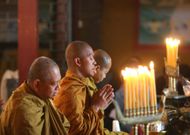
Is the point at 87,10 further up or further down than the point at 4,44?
further up

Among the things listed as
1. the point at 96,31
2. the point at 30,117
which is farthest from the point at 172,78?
the point at 96,31

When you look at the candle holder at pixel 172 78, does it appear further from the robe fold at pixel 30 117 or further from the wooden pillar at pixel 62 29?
the wooden pillar at pixel 62 29

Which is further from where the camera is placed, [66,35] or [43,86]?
[66,35]

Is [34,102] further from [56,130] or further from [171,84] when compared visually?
[171,84]

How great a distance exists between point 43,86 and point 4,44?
395 cm

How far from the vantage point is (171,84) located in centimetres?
282

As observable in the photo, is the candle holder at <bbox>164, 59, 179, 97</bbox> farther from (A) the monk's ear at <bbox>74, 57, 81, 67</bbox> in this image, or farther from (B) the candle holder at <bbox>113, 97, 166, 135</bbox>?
(A) the monk's ear at <bbox>74, 57, 81, 67</bbox>

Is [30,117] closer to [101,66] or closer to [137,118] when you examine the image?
[137,118]

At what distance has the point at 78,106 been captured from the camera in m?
2.83

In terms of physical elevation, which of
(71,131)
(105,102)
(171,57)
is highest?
(171,57)

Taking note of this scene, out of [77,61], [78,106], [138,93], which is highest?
[77,61]

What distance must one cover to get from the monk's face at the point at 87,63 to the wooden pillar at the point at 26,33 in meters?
2.15

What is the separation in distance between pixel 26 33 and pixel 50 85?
8.44ft

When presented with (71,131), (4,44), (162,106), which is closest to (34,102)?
(71,131)
